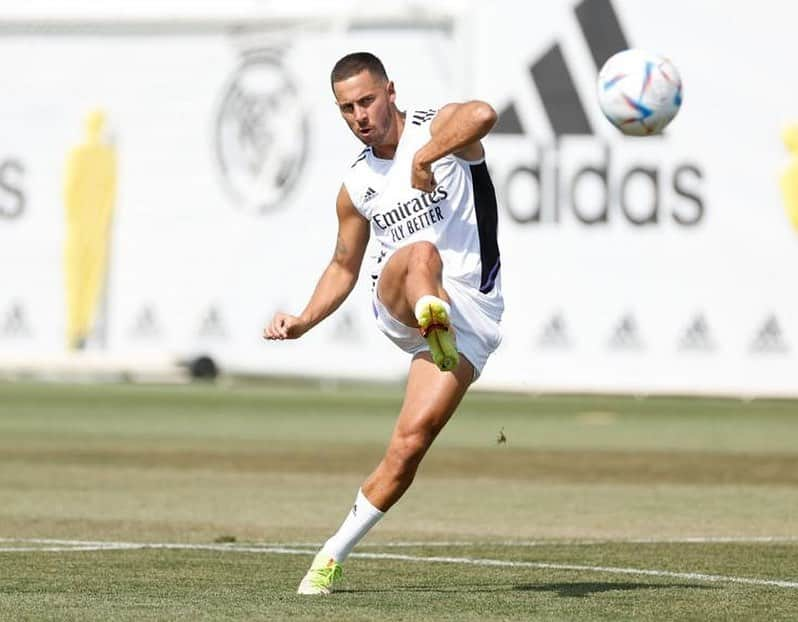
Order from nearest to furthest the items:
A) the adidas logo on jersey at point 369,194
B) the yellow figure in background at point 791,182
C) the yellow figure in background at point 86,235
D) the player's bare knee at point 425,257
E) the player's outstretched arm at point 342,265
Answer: the player's bare knee at point 425,257
the adidas logo on jersey at point 369,194
the player's outstretched arm at point 342,265
the yellow figure in background at point 791,182
the yellow figure in background at point 86,235

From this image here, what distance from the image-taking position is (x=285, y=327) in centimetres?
1202

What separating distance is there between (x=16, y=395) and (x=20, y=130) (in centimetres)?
811

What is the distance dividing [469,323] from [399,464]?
874mm

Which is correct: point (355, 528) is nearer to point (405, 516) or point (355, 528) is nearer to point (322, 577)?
point (322, 577)

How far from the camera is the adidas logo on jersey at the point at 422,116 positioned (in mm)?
11969

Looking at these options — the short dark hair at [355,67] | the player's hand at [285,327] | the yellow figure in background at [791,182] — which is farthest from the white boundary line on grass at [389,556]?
the yellow figure in background at [791,182]

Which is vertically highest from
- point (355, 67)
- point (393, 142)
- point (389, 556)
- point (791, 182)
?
point (355, 67)

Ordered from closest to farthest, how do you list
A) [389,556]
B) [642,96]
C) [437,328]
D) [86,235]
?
[437,328]
[642,96]
[389,556]
[86,235]

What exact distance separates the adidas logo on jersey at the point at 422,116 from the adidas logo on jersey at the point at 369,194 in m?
0.43

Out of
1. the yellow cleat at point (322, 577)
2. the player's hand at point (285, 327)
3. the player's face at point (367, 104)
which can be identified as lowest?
the yellow cleat at point (322, 577)

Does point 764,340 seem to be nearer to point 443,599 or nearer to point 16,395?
point 16,395

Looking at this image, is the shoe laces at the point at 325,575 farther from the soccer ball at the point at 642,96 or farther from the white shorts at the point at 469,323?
the soccer ball at the point at 642,96

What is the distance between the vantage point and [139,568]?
13.0 meters

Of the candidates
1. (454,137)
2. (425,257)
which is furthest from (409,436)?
(454,137)
